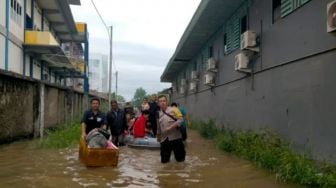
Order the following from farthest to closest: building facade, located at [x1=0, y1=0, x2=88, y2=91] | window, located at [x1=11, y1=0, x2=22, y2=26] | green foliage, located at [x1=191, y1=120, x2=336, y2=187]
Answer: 1. window, located at [x1=11, y1=0, x2=22, y2=26]
2. building facade, located at [x1=0, y1=0, x2=88, y2=91]
3. green foliage, located at [x1=191, y1=120, x2=336, y2=187]

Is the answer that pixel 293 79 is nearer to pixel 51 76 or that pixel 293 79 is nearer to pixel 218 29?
pixel 218 29

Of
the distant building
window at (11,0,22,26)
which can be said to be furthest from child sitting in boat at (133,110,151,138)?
the distant building

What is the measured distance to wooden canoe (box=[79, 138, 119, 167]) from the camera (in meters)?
8.78

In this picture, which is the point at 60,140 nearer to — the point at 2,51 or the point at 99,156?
the point at 99,156

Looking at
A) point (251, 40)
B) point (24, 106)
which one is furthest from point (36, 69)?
point (251, 40)

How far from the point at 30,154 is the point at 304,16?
24.3ft

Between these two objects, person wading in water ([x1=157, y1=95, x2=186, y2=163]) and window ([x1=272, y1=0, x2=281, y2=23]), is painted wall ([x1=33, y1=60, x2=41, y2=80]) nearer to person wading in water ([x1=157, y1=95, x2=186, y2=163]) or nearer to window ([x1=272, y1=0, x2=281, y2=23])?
window ([x1=272, y1=0, x2=281, y2=23])

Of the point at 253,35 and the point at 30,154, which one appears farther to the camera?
the point at 253,35

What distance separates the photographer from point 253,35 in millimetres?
11984

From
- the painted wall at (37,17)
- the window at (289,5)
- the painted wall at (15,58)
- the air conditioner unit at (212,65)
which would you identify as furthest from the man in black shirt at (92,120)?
the painted wall at (37,17)

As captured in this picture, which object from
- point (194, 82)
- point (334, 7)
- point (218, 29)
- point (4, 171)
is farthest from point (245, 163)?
point (194, 82)

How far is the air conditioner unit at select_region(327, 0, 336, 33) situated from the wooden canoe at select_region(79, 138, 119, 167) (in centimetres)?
482

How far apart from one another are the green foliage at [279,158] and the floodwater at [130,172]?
0.22 meters

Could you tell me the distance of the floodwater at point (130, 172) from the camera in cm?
743
